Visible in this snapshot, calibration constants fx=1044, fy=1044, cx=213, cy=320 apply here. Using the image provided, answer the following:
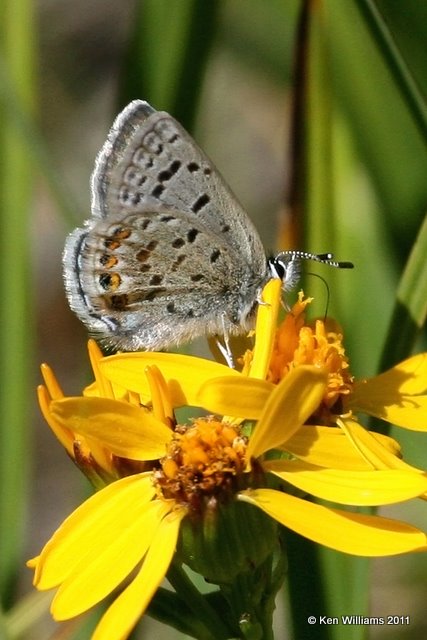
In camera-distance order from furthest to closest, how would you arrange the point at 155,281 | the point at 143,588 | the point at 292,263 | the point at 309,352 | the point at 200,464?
1. the point at 155,281
2. the point at 292,263
3. the point at 309,352
4. the point at 200,464
5. the point at 143,588

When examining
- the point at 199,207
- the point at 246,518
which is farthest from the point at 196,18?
the point at 246,518

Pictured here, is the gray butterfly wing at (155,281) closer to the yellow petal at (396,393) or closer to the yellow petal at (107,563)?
the yellow petal at (396,393)

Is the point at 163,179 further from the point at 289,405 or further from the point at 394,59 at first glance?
the point at 289,405

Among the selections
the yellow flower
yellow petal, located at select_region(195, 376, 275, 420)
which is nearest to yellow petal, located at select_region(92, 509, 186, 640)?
the yellow flower

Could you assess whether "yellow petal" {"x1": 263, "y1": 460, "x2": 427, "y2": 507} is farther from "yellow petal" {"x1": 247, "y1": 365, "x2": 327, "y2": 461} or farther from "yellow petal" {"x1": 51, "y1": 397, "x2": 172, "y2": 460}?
"yellow petal" {"x1": 51, "y1": 397, "x2": 172, "y2": 460}

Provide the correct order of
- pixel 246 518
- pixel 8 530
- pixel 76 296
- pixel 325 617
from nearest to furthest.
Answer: pixel 246 518, pixel 325 617, pixel 8 530, pixel 76 296

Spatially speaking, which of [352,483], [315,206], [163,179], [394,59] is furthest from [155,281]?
[352,483]

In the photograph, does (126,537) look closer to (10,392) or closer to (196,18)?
(10,392)
